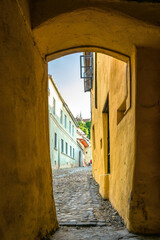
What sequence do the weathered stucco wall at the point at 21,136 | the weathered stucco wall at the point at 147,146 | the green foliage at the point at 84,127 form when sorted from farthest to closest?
1. the green foliage at the point at 84,127
2. the weathered stucco wall at the point at 147,146
3. the weathered stucco wall at the point at 21,136

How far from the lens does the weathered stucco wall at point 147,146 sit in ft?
9.50

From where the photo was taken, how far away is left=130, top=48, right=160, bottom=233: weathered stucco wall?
2.89 metres

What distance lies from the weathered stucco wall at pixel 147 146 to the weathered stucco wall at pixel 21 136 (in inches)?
47.4

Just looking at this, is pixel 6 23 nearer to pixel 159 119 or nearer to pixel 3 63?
pixel 3 63

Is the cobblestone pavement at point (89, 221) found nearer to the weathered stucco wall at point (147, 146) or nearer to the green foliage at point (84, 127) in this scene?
the weathered stucco wall at point (147, 146)

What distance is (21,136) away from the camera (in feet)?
7.07

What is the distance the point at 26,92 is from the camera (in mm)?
2406

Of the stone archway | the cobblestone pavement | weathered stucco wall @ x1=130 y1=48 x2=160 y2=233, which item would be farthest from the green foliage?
weathered stucco wall @ x1=130 y1=48 x2=160 y2=233

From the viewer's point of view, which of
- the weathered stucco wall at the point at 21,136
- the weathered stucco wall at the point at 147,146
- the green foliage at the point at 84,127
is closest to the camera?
the weathered stucco wall at the point at 21,136

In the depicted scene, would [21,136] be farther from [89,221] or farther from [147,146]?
[89,221]

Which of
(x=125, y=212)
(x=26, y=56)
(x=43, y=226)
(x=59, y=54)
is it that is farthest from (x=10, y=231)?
(x=59, y=54)

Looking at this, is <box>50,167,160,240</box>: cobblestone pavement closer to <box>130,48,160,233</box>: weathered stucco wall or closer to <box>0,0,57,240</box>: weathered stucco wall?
<box>130,48,160,233</box>: weathered stucco wall

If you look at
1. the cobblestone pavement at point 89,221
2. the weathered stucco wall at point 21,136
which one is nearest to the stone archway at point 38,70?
the weathered stucco wall at point 21,136

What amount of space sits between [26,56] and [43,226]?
6.46 feet
